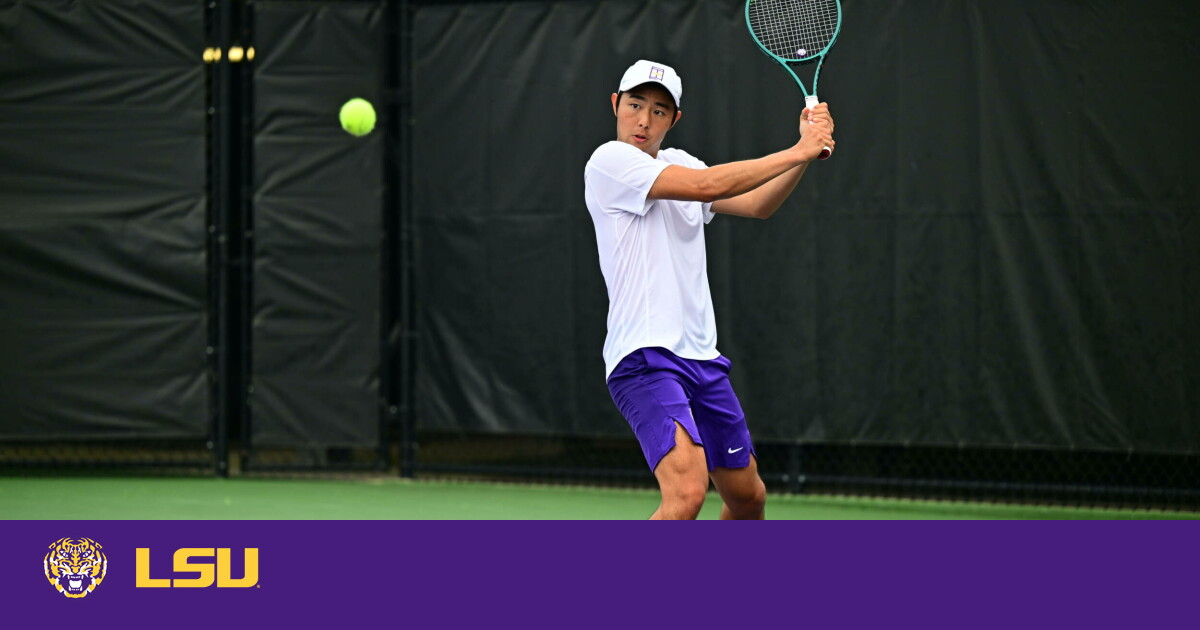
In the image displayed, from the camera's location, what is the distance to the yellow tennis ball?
6906 mm

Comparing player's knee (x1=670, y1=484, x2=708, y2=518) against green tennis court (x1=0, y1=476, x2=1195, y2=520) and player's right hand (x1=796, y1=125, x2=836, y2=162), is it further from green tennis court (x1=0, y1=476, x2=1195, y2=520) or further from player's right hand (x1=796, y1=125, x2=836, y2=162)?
green tennis court (x1=0, y1=476, x2=1195, y2=520)

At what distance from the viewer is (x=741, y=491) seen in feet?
11.9

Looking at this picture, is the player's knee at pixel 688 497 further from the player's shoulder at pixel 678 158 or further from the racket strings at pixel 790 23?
the racket strings at pixel 790 23

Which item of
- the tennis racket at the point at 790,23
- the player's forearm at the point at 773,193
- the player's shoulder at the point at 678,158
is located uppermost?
the tennis racket at the point at 790,23

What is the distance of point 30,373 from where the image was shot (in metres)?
7.00

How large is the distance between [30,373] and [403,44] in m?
2.61

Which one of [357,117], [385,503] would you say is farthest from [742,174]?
[357,117]
